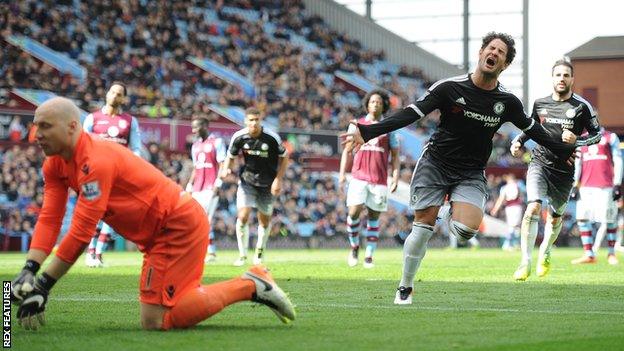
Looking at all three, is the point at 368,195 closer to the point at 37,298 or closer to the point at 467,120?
the point at 467,120

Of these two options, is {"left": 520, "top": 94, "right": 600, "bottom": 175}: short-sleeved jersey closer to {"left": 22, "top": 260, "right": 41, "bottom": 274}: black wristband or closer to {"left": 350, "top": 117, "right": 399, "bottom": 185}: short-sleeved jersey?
{"left": 350, "top": 117, "right": 399, "bottom": 185}: short-sleeved jersey

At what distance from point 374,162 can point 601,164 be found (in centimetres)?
531

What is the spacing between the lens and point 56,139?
752 cm

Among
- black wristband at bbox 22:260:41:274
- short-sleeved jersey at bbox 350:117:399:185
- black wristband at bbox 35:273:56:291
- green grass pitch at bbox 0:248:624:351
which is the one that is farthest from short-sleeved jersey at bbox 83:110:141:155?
black wristband at bbox 35:273:56:291

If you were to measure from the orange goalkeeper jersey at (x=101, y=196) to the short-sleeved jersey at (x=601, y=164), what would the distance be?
618 inches

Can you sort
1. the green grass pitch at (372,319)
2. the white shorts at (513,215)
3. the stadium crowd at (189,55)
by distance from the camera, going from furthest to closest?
the white shorts at (513,215) → the stadium crowd at (189,55) → the green grass pitch at (372,319)

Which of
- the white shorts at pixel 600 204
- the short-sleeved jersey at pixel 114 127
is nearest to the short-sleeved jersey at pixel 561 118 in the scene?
the short-sleeved jersey at pixel 114 127

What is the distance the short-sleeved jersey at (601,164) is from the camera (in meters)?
22.6

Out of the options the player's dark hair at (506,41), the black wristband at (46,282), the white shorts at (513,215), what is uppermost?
the player's dark hair at (506,41)

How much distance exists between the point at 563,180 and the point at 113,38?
91.4 feet

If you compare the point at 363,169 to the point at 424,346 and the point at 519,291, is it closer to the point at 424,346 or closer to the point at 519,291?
the point at 519,291

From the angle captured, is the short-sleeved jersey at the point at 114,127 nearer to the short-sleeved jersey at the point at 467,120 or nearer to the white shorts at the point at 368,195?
the white shorts at the point at 368,195

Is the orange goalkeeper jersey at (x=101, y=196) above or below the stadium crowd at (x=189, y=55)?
below

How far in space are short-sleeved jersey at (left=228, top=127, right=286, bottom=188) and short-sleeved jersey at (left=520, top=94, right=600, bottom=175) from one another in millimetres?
5752
